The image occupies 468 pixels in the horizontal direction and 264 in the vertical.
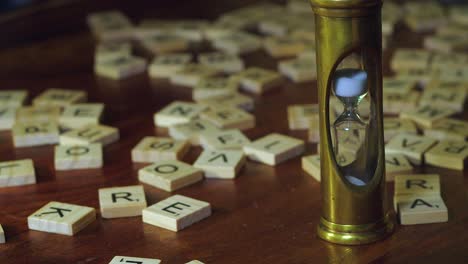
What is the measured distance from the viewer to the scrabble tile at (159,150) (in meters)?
1.86

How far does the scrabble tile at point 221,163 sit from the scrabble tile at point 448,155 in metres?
0.36

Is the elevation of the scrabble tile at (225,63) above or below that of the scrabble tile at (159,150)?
above

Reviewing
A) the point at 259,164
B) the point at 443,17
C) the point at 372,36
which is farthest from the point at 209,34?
the point at 372,36

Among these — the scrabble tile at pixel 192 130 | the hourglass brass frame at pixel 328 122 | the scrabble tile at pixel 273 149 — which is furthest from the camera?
the scrabble tile at pixel 192 130

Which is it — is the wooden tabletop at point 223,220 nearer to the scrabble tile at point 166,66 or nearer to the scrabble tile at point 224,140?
the scrabble tile at point 224,140

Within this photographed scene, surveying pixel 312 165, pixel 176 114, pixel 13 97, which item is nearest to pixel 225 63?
pixel 176 114

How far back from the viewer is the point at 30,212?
1647 millimetres

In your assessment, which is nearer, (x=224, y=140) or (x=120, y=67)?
(x=224, y=140)

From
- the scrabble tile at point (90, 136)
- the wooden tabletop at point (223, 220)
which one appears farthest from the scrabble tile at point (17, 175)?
the scrabble tile at point (90, 136)

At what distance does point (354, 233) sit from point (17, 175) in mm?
681

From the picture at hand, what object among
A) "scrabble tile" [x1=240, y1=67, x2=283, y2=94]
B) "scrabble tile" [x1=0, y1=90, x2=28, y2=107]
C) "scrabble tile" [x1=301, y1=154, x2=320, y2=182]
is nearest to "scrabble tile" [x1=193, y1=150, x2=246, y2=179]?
"scrabble tile" [x1=301, y1=154, x2=320, y2=182]

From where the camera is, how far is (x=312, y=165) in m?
1.75

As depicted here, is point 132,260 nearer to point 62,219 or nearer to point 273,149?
point 62,219

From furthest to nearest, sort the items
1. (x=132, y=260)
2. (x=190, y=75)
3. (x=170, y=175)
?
(x=190, y=75)
(x=170, y=175)
(x=132, y=260)
